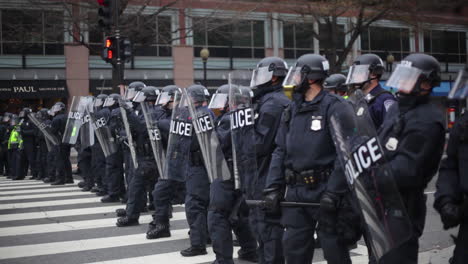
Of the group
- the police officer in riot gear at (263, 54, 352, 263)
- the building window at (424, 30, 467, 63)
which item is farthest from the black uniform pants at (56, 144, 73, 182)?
the building window at (424, 30, 467, 63)

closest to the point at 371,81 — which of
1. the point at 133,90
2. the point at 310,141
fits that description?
the point at 310,141

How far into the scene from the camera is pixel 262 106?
534cm

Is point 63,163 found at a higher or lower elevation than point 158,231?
higher

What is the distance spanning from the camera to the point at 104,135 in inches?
426

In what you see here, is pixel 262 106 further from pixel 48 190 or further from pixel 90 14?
pixel 90 14

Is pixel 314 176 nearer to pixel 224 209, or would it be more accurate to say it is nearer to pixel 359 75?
pixel 224 209

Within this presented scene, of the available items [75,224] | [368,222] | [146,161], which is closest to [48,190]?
[75,224]

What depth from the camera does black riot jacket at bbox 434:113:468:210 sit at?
367cm

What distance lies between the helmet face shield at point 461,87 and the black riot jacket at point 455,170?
29 centimetres

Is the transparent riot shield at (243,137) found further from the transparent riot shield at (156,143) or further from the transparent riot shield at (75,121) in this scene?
the transparent riot shield at (75,121)

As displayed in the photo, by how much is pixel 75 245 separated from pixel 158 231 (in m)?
1.09

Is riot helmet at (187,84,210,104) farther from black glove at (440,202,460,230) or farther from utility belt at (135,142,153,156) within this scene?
black glove at (440,202,460,230)

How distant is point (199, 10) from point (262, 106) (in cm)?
2551

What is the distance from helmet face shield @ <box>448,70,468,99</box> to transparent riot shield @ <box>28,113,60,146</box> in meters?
12.5
